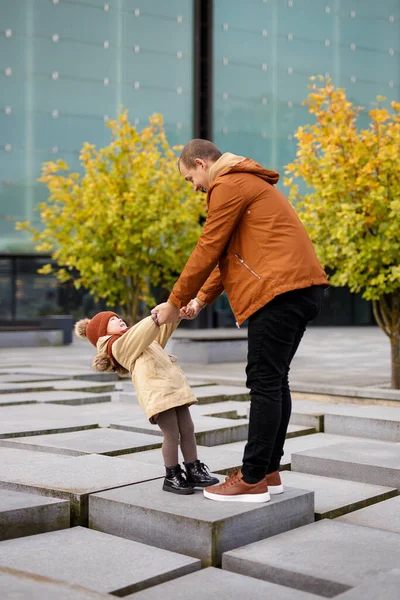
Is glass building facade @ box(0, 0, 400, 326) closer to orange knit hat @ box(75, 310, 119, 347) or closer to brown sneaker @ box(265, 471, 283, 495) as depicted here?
orange knit hat @ box(75, 310, 119, 347)

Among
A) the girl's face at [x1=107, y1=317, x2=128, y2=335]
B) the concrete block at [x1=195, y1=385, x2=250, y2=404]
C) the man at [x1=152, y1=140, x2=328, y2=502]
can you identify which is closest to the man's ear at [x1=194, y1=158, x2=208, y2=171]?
the man at [x1=152, y1=140, x2=328, y2=502]

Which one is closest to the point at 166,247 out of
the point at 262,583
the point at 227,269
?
the point at 227,269

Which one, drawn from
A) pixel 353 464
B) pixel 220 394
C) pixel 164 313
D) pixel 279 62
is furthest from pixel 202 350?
pixel 279 62

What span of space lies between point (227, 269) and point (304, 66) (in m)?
33.3

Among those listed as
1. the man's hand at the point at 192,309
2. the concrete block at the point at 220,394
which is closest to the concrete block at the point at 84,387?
the concrete block at the point at 220,394

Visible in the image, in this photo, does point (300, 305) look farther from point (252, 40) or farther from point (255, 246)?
point (252, 40)

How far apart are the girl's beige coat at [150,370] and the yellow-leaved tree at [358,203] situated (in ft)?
21.3

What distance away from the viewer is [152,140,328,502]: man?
4.29 m

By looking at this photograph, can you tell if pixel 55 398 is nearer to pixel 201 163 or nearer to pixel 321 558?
pixel 201 163

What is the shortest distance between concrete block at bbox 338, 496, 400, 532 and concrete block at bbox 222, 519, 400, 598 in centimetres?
33

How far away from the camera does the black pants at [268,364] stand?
169 inches

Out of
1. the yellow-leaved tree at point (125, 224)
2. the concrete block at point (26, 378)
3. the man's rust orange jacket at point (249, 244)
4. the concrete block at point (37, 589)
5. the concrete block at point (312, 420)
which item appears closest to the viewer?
the concrete block at point (37, 589)

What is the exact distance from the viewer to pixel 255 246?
171 inches

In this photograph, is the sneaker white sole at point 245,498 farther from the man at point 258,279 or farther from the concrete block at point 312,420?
the concrete block at point 312,420
